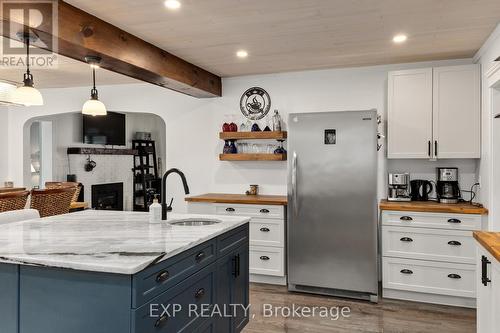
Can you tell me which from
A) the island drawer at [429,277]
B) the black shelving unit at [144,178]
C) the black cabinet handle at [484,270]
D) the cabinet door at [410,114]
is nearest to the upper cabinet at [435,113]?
the cabinet door at [410,114]

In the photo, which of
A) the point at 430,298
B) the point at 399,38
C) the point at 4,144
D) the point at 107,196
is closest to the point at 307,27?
the point at 399,38

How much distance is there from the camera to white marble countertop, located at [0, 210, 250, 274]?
154 cm

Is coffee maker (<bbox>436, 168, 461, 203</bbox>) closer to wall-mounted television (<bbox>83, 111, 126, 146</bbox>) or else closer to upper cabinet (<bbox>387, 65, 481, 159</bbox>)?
upper cabinet (<bbox>387, 65, 481, 159</bbox>)

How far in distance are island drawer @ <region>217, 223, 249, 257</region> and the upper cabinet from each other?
6.33 feet

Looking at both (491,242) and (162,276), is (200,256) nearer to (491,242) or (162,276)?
(162,276)

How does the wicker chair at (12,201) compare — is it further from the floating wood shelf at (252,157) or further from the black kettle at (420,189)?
the black kettle at (420,189)

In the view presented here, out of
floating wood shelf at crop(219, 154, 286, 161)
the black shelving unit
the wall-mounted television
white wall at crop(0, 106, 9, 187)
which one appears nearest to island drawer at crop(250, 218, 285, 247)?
floating wood shelf at crop(219, 154, 286, 161)

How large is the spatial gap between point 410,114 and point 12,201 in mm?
4018

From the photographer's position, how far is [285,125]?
4.45 meters

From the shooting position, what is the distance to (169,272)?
1732 millimetres

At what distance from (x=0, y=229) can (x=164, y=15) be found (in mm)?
1761

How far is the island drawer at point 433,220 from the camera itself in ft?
10.7

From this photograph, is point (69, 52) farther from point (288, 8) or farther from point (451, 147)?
point (451, 147)

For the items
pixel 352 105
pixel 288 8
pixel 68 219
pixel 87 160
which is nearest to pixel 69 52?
pixel 68 219
